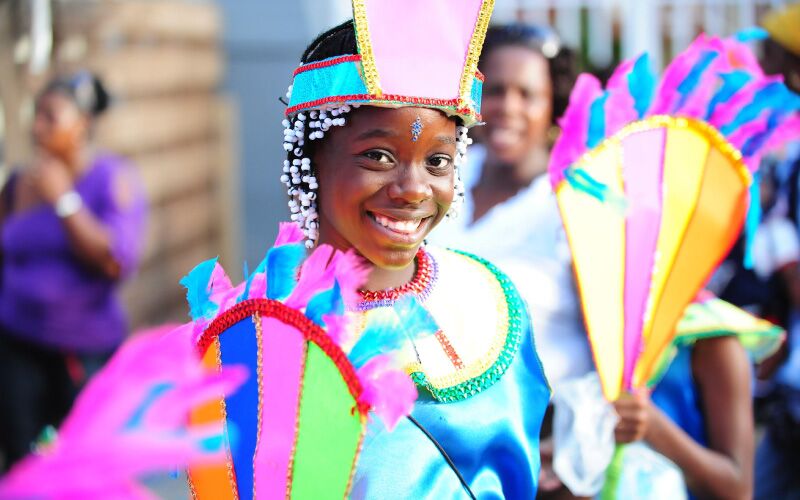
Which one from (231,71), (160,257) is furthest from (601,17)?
(160,257)

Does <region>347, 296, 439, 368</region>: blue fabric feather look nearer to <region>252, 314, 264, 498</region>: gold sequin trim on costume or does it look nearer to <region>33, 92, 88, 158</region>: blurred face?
<region>252, 314, 264, 498</region>: gold sequin trim on costume

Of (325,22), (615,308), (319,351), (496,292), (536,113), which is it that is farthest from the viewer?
(325,22)

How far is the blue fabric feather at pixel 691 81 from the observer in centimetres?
290

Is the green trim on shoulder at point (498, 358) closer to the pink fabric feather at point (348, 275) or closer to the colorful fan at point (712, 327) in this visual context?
the pink fabric feather at point (348, 275)

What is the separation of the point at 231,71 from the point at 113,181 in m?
3.16

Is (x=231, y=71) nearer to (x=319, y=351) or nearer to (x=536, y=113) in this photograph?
(x=536, y=113)

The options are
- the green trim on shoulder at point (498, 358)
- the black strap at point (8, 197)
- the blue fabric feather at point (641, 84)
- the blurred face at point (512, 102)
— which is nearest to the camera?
the green trim on shoulder at point (498, 358)

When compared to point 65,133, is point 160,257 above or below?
below

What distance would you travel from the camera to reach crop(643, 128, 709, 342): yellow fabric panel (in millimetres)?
2842

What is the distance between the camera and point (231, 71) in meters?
8.01

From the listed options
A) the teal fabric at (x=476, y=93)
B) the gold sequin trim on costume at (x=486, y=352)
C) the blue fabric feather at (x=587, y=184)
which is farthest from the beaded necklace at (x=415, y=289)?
the blue fabric feather at (x=587, y=184)

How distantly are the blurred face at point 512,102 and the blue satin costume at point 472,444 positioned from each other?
1.19m

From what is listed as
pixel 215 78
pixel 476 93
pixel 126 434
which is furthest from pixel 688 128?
pixel 215 78

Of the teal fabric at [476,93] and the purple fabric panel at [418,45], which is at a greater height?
the purple fabric panel at [418,45]
